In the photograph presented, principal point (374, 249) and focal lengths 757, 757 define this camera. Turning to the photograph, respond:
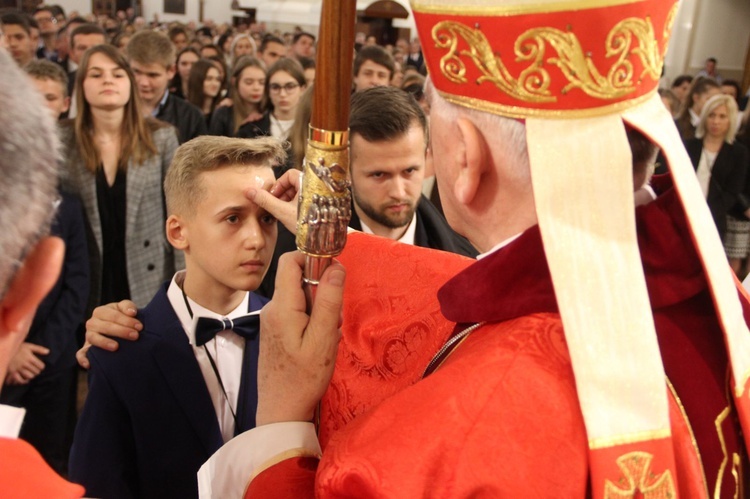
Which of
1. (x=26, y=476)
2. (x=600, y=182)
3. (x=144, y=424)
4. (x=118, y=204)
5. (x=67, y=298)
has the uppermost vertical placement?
(x=600, y=182)

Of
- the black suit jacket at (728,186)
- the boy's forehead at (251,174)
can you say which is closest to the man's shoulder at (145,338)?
the boy's forehead at (251,174)

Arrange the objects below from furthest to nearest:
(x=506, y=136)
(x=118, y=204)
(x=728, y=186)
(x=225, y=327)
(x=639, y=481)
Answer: (x=728, y=186) → (x=118, y=204) → (x=225, y=327) → (x=506, y=136) → (x=639, y=481)

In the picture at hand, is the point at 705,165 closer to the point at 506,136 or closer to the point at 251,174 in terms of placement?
the point at 251,174

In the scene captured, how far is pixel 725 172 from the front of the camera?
18.4 feet

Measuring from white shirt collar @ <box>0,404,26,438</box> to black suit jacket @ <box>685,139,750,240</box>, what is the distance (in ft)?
18.0

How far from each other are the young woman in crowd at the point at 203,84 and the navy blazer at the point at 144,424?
469 cm

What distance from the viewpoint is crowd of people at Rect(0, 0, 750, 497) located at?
40.2 inches

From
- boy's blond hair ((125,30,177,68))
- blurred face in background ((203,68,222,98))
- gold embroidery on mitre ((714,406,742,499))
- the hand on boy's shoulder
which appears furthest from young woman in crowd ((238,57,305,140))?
gold embroidery on mitre ((714,406,742,499))

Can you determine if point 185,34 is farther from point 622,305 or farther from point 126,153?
point 622,305

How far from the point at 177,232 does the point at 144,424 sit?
0.52m

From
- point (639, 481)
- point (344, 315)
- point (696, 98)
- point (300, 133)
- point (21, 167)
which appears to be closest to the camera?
point (21, 167)

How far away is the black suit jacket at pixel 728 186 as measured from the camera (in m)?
5.55

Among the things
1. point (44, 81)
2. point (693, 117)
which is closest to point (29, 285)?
point (44, 81)

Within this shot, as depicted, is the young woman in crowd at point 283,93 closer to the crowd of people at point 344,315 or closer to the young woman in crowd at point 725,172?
the crowd of people at point 344,315
